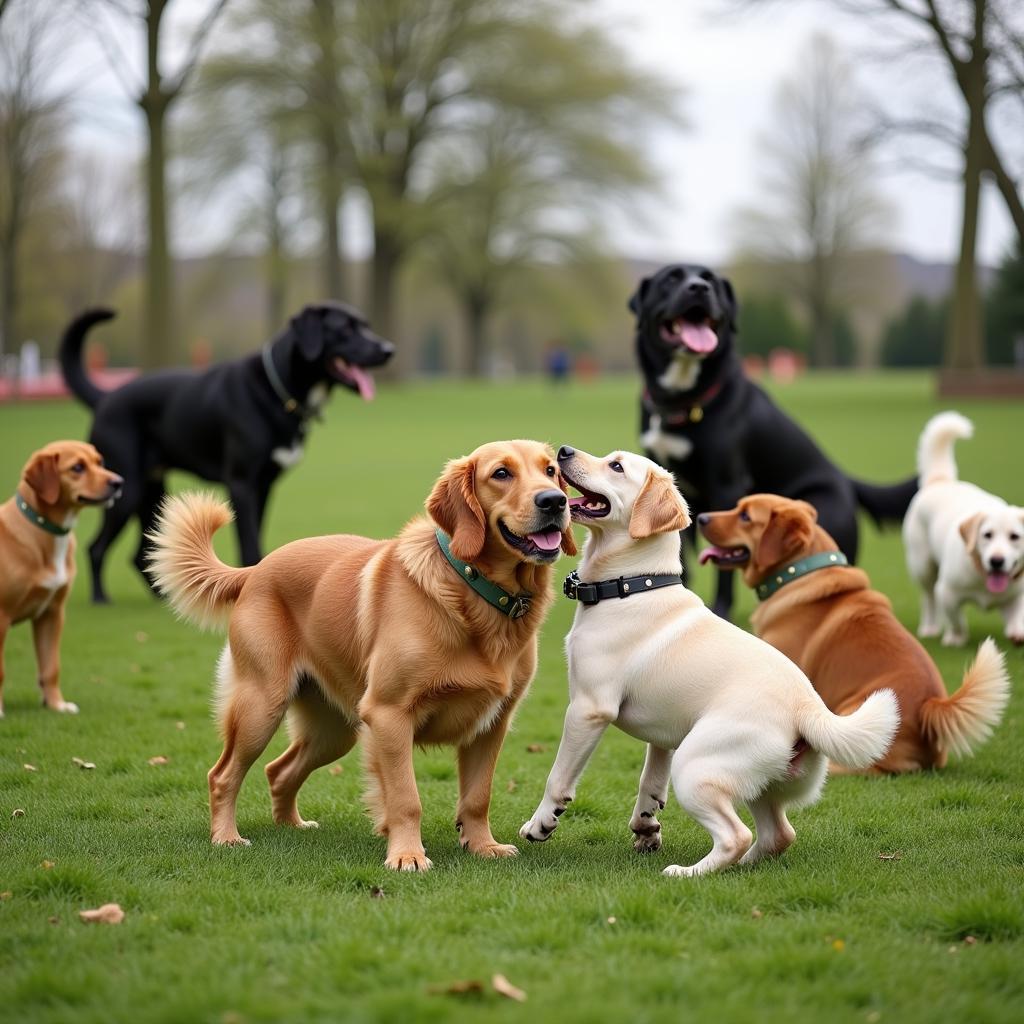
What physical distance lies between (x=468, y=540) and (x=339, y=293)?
144 ft

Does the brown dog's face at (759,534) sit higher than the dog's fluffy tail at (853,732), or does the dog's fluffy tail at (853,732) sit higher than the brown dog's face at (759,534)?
the brown dog's face at (759,534)

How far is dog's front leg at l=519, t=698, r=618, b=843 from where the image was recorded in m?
4.88

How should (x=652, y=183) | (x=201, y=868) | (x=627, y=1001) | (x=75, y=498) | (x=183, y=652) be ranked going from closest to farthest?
1. (x=627, y=1001)
2. (x=201, y=868)
3. (x=75, y=498)
4. (x=183, y=652)
5. (x=652, y=183)

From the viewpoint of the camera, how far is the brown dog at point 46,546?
25.0 feet

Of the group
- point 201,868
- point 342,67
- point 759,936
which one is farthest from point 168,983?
point 342,67

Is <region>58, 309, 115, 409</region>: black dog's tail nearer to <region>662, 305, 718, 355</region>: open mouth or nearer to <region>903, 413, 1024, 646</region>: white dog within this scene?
<region>662, 305, 718, 355</region>: open mouth

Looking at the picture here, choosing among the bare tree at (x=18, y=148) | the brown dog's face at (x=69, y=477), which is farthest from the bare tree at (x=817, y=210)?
the brown dog's face at (x=69, y=477)

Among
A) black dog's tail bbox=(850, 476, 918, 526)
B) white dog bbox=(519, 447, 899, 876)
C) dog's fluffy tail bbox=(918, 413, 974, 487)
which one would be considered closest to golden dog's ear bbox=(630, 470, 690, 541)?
white dog bbox=(519, 447, 899, 876)

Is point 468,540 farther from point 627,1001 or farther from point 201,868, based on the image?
point 627,1001

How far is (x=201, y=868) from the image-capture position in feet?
15.5

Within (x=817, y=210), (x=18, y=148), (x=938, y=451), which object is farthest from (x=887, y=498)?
(x=817, y=210)

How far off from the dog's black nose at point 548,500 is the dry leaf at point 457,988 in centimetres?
184

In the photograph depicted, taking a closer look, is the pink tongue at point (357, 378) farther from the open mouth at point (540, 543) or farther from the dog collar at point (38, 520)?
the open mouth at point (540, 543)

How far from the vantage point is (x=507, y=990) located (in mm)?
3469
